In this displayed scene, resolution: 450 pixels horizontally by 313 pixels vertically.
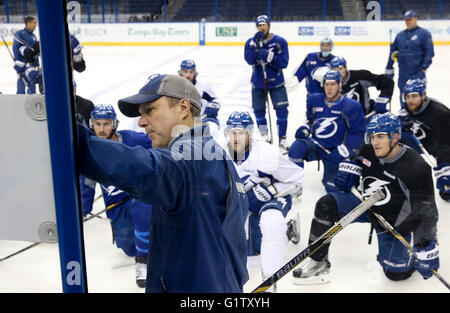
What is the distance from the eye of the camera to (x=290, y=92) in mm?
1226

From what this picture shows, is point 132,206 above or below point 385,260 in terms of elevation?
above

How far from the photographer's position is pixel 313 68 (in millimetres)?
1269

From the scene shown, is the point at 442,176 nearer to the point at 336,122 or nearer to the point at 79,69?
the point at 336,122

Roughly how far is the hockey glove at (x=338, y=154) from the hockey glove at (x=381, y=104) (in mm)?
142

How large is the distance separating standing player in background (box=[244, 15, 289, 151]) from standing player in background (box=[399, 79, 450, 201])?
0.30 m

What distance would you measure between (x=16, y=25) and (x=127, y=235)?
481 millimetres

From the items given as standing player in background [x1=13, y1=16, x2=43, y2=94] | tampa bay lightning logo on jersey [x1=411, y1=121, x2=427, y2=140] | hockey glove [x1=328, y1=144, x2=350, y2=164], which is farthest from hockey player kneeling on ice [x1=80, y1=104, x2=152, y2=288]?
tampa bay lightning logo on jersey [x1=411, y1=121, x2=427, y2=140]

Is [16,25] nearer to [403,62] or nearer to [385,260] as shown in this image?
[403,62]

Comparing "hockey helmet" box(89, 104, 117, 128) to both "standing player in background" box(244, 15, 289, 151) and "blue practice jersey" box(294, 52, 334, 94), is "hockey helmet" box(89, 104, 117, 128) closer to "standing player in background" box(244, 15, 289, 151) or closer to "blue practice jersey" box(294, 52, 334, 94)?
"standing player in background" box(244, 15, 289, 151)

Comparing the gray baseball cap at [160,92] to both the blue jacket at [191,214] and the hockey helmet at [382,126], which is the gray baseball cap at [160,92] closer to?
the blue jacket at [191,214]

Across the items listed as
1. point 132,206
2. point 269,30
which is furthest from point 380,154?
point 132,206

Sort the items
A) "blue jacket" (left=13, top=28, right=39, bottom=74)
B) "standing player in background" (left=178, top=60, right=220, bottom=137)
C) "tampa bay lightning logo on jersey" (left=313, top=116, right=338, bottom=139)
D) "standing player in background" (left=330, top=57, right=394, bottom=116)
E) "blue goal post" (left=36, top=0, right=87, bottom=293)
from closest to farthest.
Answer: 1. "blue goal post" (left=36, top=0, right=87, bottom=293)
2. "blue jacket" (left=13, top=28, right=39, bottom=74)
3. "standing player in background" (left=178, top=60, right=220, bottom=137)
4. "standing player in background" (left=330, top=57, right=394, bottom=116)
5. "tampa bay lightning logo on jersey" (left=313, top=116, right=338, bottom=139)

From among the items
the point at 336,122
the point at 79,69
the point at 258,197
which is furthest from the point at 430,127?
the point at 79,69

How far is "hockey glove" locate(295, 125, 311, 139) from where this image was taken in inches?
49.9
